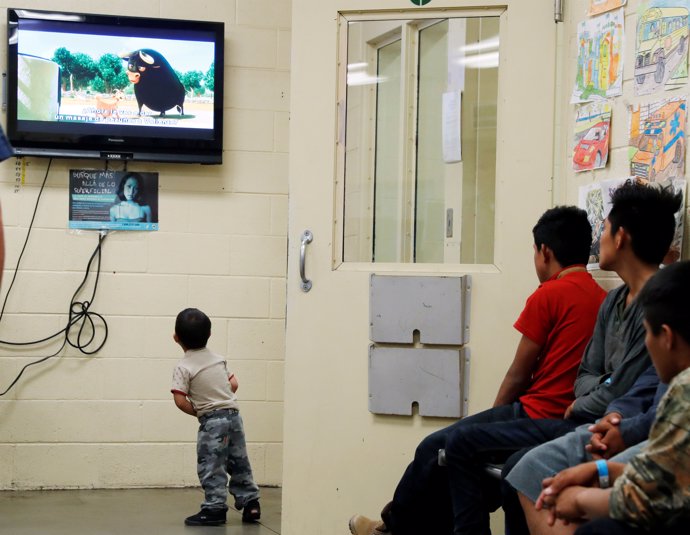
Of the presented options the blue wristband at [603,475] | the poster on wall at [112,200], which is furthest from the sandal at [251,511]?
the blue wristband at [603,475]

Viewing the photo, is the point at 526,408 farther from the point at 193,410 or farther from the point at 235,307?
the point at 235,307

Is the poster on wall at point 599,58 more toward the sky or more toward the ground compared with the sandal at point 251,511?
more toward the sky

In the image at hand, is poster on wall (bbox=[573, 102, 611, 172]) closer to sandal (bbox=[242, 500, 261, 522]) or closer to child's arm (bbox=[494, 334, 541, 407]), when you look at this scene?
child's arm (bbox=[494, 334, 541, 407])

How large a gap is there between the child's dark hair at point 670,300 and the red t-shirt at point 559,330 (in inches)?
33.7

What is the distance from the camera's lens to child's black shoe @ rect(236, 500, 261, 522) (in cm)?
405

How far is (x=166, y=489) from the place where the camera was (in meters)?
4.70

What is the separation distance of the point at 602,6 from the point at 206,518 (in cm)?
240

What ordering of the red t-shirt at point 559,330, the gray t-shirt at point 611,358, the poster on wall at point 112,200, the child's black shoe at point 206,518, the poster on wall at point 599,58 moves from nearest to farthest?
the gray t-shirt at point 611,358, the red t-shirt at point 559,330, the poster on wall at point 599,58, the child's black shoe at point 206,518, the poster on wall at point 112,200

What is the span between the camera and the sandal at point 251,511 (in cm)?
405

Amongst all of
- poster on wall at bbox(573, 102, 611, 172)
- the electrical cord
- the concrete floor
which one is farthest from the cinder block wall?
poster on wall at bbox(573, 102, 611, 172)

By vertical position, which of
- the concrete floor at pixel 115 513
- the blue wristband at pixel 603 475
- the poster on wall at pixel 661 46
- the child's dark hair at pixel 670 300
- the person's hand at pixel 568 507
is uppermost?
the poster on wall at pixel 661 46

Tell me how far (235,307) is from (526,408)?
2.20 m

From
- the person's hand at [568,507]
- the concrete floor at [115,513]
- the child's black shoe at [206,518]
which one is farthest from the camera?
the child's black shoe at [206,518]

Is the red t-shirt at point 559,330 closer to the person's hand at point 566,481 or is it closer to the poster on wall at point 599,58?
the poster on wall at point 599,58
